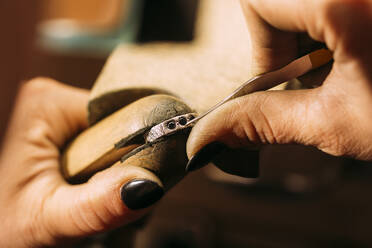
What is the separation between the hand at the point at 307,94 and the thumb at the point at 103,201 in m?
0.06

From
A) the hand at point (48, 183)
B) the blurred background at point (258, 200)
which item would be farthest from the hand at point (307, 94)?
the blurred background at point (258, 200)

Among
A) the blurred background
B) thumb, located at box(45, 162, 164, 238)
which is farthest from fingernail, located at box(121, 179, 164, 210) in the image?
the blurred background

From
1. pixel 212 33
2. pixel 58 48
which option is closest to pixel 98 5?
pixel 58 48

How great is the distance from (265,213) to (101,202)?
730mm

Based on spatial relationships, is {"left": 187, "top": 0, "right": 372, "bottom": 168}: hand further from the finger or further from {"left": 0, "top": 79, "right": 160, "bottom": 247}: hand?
{"left": 0, "top": 79, "right": 160, "bottom": 247}: hand

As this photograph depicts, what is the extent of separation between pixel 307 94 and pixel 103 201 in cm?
25

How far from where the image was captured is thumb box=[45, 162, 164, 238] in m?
0.36

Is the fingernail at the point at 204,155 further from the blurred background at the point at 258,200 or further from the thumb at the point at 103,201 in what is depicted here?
the blurred background at the point at 258,200

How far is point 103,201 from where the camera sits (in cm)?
38

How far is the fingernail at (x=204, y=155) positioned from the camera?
0.36 metres

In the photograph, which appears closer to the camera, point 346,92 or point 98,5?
point 346,92

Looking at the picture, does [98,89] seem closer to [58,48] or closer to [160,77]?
[160,77]

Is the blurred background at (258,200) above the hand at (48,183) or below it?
below

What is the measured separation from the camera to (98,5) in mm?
1187
